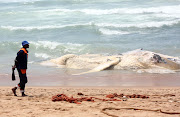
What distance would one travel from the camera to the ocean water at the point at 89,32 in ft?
51.4

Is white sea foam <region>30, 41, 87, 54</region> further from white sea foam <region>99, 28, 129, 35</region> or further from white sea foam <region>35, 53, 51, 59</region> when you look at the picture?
white sea foam <region>99, 28, 129, 35</region>

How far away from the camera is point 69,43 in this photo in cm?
1812

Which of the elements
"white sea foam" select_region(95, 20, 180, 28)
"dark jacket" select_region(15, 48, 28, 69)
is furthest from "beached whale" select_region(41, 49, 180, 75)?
"white sea foam" select_region(95, 20, 180, 28)

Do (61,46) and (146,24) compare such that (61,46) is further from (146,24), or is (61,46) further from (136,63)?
(146,24)

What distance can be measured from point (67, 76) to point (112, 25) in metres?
13.4

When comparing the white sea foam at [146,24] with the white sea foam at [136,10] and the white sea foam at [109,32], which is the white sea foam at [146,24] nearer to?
the white sea foam at [109,32]

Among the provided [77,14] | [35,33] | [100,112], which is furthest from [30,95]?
[77,14]

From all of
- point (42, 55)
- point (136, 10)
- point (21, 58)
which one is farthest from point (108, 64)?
point (136, 10)

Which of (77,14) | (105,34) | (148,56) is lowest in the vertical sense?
(148,56)

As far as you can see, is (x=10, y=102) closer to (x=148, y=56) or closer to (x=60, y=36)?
(x=148, y=56)

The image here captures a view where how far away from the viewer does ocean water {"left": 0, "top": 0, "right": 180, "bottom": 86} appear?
15680 millimetres

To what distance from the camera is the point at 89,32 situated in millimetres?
21641

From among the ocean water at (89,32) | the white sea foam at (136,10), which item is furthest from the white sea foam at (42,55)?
the white sea foam at (136,10)

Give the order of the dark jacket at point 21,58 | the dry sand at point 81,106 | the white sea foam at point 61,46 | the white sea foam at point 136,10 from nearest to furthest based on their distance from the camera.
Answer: the dry sand at point 81,106
the dark jacket at point 21,58
the white sea foam at point 61,46
the white sea foam at point 136,10
